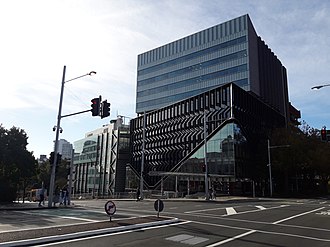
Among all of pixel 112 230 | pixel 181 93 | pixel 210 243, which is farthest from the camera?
pixel 181 93

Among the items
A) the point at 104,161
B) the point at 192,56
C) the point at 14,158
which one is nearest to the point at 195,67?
the point at 192,56

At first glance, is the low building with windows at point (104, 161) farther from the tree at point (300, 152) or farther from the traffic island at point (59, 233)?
the traffic island at point (59, 233)

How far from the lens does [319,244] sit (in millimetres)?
10359

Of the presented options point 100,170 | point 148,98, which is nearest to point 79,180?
point 100,170

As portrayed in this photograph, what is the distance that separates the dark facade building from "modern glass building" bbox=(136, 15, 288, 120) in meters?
0.22

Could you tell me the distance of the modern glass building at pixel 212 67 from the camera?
71.9 meters

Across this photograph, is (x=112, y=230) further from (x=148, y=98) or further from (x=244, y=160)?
(x=148, y=98)

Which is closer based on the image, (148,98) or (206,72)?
(206,72)

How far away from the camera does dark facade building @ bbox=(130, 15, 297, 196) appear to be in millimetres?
53656

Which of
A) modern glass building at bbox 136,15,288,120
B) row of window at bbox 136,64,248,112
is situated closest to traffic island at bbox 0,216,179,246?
modern glass building at bbox 136,15,288,120

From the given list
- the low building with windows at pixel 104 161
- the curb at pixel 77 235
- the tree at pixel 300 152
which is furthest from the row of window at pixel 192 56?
the curb at pixel 77 235

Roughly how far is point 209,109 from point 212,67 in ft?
70.8

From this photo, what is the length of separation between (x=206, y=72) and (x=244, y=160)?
3117 centimetres

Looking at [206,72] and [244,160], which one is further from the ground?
[206,72]
